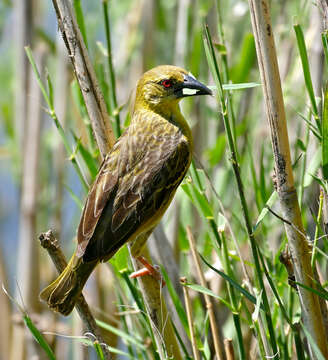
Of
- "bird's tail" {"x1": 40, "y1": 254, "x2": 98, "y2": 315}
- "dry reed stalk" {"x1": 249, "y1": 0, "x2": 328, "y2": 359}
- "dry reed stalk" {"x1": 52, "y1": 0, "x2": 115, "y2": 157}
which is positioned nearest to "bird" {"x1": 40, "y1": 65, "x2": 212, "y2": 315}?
"bird's tail" {"x1": 40, "y1": 254, "x2": 98, "y2": 315}

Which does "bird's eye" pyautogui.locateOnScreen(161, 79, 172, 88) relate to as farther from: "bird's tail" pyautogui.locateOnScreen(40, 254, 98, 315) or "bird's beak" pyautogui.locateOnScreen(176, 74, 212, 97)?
"bird's tail" pyautogui.locateOnScreen(40, 254, 98, 315)

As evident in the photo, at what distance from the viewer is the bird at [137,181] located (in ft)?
5.26

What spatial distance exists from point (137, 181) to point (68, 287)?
0.40m

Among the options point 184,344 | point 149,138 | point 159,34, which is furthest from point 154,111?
point 159,34

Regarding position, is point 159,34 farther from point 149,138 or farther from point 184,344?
point 184,344

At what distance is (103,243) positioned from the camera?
1625 millimetres

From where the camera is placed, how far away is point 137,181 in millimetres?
1803

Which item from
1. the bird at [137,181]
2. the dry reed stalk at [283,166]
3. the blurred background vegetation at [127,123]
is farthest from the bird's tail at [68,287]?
the dry reed stalk at [283,166]

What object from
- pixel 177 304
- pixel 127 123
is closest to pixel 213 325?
pixel 177 304

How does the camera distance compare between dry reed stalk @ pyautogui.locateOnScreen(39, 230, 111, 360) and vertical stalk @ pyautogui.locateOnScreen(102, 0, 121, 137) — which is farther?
vertical stalk @ pyautogui.locateOnScreen(102, 0, 121, 137)

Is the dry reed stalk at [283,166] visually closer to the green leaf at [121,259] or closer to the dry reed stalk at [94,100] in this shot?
the dry reed stalk at [94,100]

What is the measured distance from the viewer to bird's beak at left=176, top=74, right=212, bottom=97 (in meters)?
1.77

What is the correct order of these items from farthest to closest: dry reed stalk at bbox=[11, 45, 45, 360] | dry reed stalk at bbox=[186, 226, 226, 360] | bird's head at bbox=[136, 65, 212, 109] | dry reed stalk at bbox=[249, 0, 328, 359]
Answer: dry reed stalk at bbox=[11, 45, 45, 360] < bird's head at bbox=[136, 65, 212, 109] < dry reed stalk at bbox=[186, 226, 226, 360] < dry reed stalk at bbox=[249, 0, 328, 359]

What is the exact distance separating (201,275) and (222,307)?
2.25ft
